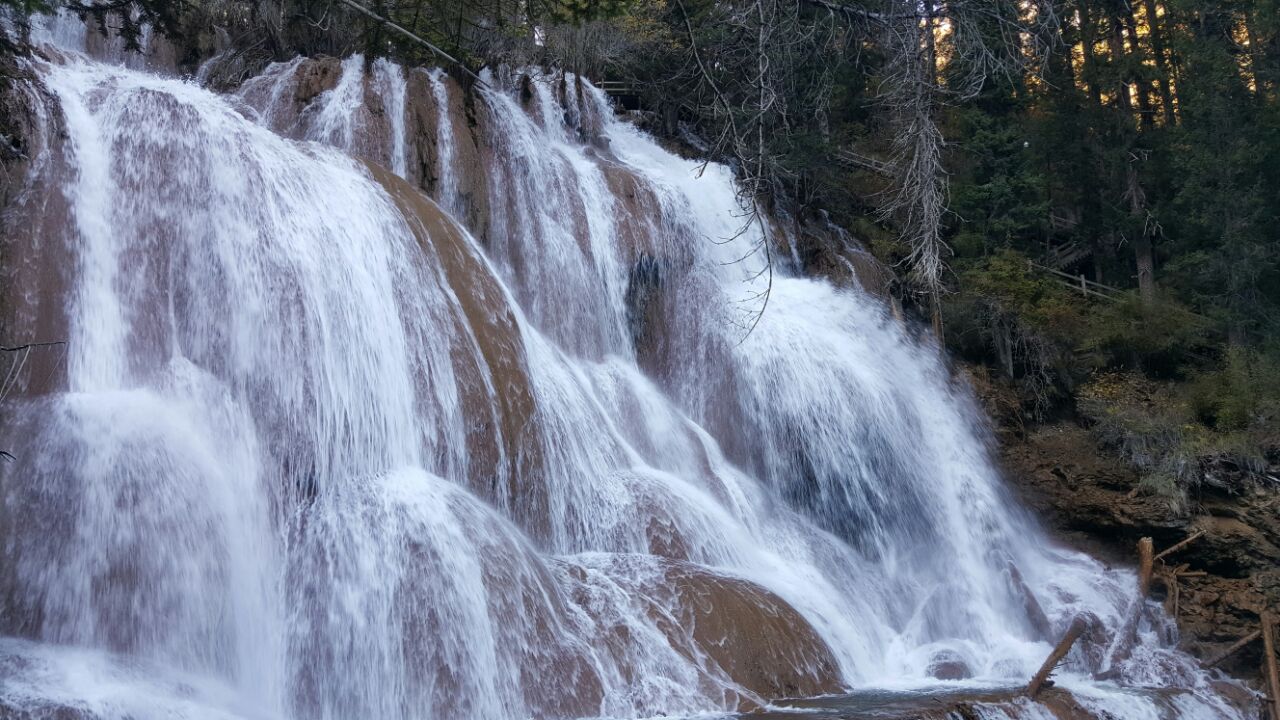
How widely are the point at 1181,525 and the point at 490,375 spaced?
9411mm

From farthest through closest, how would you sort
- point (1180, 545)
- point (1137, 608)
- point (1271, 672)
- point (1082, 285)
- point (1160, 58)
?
1. point (1160, 58)
2. point (1082, 285)
3. point (1180, 545)
4. point (1137, 608)
5. point (1271, 672)

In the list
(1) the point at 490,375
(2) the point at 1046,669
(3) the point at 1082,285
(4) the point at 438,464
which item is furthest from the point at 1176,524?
(4) the point at 438,464

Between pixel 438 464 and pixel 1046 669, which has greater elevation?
pixel 438 464

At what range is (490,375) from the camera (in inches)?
375

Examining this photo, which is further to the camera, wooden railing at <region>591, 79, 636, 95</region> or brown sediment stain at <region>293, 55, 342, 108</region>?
wooden railing at <region>591, 79, 636, 95</region>

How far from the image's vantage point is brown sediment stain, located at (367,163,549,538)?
357 inches

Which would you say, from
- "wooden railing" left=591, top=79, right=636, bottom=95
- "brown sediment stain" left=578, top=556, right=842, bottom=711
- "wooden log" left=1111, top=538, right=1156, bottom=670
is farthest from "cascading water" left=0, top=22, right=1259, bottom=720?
"wooden railing" left=591, top=79, right=636, bottom=95

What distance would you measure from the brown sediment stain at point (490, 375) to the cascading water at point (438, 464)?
4 cm

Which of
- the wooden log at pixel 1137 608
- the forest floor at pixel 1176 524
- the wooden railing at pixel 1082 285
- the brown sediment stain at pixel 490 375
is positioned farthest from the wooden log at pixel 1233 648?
the wooden railing at pixel 1082 285

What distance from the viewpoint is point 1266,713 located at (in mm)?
9664

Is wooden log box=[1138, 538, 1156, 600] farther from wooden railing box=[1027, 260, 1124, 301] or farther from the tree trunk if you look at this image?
the tree trunk

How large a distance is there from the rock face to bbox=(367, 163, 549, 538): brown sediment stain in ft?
26.0

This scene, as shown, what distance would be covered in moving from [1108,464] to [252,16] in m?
14.7

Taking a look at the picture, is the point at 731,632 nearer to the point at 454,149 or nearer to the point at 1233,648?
the point at 1233,648
